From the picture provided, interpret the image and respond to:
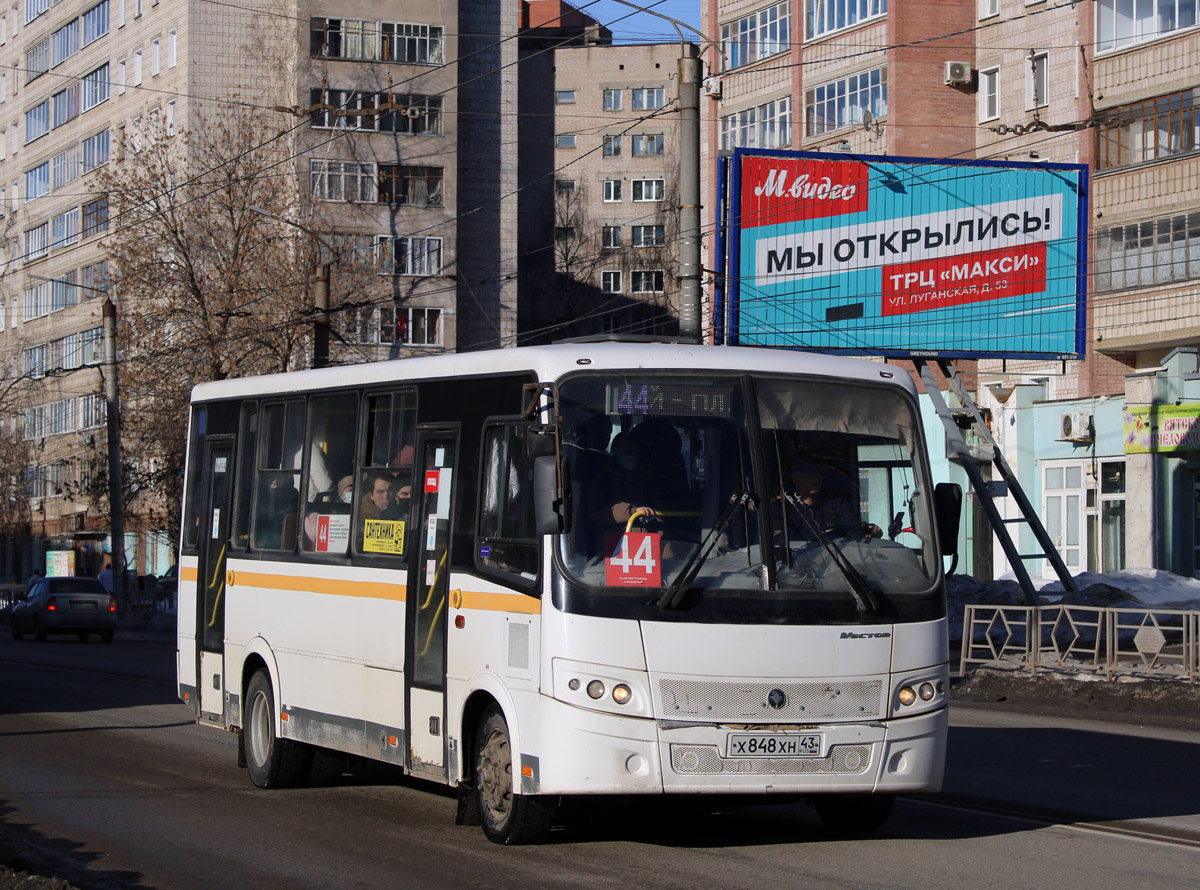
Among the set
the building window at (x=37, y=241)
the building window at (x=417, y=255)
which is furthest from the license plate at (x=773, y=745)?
the building window at (x=37, y=241)

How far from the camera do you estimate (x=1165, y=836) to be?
364 inches

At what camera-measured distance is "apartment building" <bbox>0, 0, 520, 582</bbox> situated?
54594mm

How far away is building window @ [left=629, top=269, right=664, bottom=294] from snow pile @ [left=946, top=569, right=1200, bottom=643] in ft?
178

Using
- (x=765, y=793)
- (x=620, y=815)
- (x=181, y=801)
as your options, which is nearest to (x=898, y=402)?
(x=765, y=793)

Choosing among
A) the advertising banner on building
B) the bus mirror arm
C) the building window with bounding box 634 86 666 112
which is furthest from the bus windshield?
the building window with bounding box 634 86 666 112

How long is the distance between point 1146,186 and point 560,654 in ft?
103

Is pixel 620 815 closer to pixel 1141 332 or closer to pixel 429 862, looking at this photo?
pixel 429 862

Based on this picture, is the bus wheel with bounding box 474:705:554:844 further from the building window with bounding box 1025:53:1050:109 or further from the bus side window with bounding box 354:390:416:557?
the building window with bounding box 1025:53:1050:109

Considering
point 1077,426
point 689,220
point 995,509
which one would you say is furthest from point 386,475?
point 1077,426

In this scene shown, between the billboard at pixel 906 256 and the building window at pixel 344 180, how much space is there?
93.5 feet

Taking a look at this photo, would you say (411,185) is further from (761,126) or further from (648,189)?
(648,189)

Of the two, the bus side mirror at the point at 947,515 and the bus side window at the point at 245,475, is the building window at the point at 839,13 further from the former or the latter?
the bus side mirror at the point at 947,515

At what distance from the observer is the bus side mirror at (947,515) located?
29.8ft

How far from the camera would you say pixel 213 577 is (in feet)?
41.9
